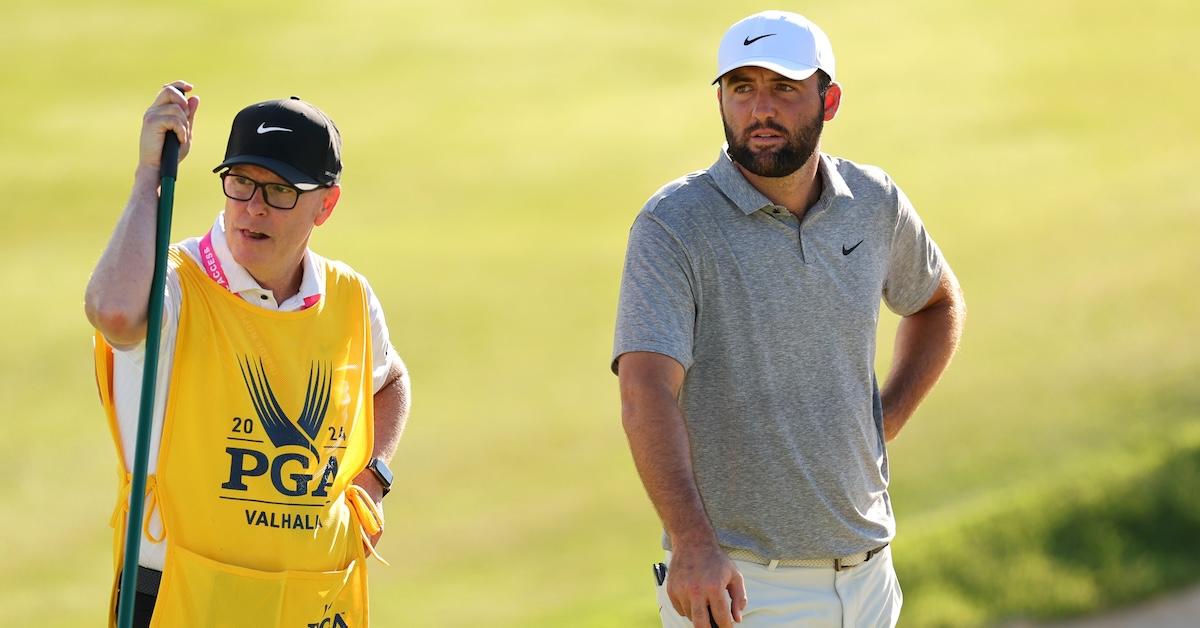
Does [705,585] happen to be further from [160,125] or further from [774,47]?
[160,125]

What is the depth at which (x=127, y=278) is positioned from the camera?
2.68m

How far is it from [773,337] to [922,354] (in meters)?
0.75

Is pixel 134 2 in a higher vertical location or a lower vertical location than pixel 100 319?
higher

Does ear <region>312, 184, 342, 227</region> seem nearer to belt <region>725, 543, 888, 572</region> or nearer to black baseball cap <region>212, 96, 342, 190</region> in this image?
black baseball cap <region>212, 96, 342, 190</region>

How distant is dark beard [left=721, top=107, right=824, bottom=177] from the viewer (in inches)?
125

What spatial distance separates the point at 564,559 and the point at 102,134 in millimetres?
4275

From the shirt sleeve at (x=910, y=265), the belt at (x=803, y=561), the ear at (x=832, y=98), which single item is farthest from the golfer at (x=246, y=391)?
the shirt sleeve at (x=910, y=265)

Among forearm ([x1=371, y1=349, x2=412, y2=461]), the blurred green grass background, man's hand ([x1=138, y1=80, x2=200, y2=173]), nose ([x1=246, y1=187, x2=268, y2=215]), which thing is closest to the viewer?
man's hand ([x1=138, y1=80, x2=200, y2=173])

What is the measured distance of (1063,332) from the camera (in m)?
8.11

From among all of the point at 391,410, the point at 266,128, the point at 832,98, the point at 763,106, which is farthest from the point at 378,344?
the point at 832,98

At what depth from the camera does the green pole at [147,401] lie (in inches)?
105

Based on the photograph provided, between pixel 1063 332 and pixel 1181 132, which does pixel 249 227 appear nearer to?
pixel 1063 332

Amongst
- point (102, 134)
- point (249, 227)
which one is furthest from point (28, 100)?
point (249, 227)

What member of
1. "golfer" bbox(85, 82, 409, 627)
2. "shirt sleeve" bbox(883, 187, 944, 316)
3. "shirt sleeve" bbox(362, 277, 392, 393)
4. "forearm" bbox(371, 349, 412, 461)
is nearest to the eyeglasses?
"golfer" bbox(85, 82, 409, 627)
